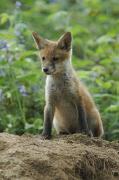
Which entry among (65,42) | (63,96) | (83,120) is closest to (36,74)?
(65,42)

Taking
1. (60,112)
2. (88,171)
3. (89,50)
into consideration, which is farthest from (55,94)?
(89,50)

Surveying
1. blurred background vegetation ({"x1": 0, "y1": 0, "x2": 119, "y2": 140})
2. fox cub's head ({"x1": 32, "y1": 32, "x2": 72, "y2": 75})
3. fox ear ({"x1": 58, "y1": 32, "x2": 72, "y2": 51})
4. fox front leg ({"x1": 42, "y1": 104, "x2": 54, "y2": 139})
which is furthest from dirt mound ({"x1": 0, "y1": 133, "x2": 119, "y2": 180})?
blurred background vegetation ({"x1": 0, "y1": 0, "x2": 119, "y2": 140})

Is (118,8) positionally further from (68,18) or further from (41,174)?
(41,174)

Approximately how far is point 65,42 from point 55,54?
277 mm

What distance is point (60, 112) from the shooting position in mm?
8531

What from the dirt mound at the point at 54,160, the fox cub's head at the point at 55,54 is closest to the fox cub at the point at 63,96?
the fox cub's head at the point at 55,54

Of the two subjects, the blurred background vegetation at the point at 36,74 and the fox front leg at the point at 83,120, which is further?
the blurred background vegetation at the point at 36,74

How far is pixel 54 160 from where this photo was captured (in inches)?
255

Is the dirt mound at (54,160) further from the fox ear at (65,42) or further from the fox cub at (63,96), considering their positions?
the fox ear at (65,42)

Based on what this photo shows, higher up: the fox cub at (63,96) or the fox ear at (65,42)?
the fox ear at (65,42)

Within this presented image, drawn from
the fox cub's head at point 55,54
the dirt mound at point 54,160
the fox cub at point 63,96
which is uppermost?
the fox cub's head at point 55,54

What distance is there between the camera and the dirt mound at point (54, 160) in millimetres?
6223

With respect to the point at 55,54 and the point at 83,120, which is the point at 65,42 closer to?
the point at 55,54

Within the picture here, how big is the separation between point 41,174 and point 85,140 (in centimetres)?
146
